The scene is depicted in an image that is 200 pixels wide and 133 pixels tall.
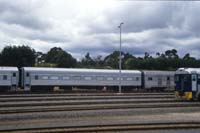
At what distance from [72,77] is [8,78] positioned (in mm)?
8875

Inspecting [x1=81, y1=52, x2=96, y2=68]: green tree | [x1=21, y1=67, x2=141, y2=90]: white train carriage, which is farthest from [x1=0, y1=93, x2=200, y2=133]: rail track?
[x1=81, y1=52, x2=96, y2=68]: green tree

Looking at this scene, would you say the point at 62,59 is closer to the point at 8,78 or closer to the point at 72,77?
the point at 72,77

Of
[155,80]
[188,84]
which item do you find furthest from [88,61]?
[188,84]

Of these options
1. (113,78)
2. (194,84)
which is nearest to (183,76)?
(194,84)

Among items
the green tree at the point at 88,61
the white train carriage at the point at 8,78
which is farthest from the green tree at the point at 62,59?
the white train carriage at the point at 8,78

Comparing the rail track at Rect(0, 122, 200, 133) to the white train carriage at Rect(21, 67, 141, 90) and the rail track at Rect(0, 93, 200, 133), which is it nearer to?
the rail track at Rect(0, 93, 200, 133)

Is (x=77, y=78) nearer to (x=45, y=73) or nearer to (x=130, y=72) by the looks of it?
(x=45, y=73)

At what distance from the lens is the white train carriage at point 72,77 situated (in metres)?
52.4

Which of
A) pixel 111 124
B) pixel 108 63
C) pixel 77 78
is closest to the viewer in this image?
pixel 111 124

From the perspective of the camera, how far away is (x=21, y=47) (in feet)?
310

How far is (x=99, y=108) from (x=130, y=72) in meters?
34.2

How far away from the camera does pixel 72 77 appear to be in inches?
2146

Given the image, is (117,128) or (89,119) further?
(89,119)

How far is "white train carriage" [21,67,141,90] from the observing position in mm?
52438
